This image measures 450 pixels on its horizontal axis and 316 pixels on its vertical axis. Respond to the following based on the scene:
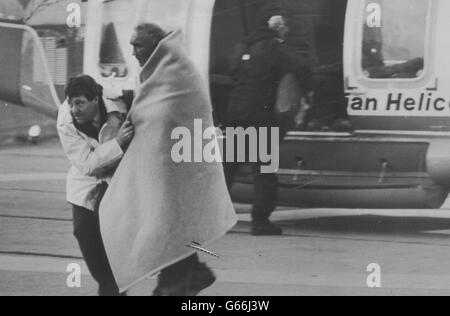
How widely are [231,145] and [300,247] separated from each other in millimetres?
617

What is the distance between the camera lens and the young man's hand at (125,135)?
4.86 m

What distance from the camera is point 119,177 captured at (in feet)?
16.1

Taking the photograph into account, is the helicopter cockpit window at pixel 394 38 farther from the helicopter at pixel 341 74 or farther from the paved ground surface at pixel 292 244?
the paved ground surface at pixel 292 244

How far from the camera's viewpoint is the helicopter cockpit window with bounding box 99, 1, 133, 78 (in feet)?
16.0

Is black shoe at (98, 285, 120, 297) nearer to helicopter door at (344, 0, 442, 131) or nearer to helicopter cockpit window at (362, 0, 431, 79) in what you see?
helicopter door at (344, 0, 442, 131)

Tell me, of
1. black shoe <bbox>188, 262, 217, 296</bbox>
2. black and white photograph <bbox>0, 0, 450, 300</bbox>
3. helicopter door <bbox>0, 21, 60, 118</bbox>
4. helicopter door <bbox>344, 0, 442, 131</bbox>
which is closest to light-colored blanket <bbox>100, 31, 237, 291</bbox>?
black and white photograph <bbox>0, 0, 450, 300</bbox>

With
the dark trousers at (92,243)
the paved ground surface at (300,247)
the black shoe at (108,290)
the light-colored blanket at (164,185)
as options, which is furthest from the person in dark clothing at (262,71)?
the black shoe at (108,290)

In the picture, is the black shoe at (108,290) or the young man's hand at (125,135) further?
the black shoe at (108,290)

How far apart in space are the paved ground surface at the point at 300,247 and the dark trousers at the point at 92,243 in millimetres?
44

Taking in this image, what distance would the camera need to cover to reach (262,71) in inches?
191

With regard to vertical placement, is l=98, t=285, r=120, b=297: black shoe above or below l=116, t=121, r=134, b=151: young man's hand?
below

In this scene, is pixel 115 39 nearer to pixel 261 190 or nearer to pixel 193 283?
pixel 261 190

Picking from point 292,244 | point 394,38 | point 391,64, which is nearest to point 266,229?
point 292,244

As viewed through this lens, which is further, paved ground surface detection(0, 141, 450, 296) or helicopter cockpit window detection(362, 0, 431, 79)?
paved ground surface detection(0, 141, 450, 296)
